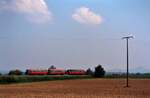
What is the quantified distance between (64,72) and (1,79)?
163 ft

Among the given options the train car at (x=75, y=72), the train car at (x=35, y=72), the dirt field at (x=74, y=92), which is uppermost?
the train car at (x=75, y=72)

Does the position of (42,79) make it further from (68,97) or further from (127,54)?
(68,97)

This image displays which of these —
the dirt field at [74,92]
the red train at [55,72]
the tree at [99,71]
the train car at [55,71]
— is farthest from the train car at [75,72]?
the dirt field at [74,92]

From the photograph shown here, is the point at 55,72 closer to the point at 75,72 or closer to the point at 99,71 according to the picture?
the point at 75,72

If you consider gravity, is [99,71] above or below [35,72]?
above

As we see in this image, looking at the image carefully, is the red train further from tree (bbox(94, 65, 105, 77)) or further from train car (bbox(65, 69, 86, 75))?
tree (bbox(94, 65, 105, 77))

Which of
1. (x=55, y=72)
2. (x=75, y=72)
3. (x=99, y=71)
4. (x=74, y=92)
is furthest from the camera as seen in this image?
(x=75, y=72)

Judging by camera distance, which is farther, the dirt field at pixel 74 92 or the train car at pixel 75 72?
the train car at pixel 75 72

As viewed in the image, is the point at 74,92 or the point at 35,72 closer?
the point at 74,92

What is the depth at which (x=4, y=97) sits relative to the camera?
35844 millimetres

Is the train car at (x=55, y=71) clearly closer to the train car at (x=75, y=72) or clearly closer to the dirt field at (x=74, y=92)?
the train car at (x=75, y=72)

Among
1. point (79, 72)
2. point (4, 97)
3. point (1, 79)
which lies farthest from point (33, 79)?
point (4, 97)

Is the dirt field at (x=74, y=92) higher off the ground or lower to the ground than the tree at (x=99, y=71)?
lower


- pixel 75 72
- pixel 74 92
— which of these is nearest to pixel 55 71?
pixel 75 72
